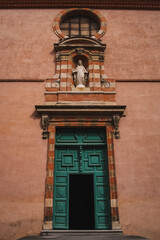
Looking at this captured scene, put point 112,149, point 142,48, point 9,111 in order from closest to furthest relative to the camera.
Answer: point 112,149 → point 9,111 → point 142,48

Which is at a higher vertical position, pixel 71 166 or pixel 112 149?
pixel 112 149

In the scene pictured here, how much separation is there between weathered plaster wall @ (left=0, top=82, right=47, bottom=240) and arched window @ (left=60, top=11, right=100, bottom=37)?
291 cm

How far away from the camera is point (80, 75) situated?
7.86m

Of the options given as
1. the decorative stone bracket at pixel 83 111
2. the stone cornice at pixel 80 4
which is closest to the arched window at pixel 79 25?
the stone cornice at pixel 80 4

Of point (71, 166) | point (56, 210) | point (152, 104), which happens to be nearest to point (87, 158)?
point (71, 166)

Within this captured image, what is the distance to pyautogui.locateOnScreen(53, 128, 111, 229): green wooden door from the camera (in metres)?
6.36

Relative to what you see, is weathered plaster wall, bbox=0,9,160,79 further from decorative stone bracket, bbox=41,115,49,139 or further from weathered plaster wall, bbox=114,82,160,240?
decorative stone bracket, bbox=41,115,49,139

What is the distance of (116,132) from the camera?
7.02m

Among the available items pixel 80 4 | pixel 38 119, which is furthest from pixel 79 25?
pixel 38 119

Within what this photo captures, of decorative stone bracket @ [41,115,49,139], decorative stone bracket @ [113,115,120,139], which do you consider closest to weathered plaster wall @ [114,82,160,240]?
decorative stone bracket @ [113,115,120,139]

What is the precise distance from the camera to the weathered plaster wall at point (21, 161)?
610 cm

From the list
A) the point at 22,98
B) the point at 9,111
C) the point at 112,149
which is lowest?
the point at 112,149

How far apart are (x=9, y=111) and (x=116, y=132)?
350 centimetres

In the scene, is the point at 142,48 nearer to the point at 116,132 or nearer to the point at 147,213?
the point at 116,132
